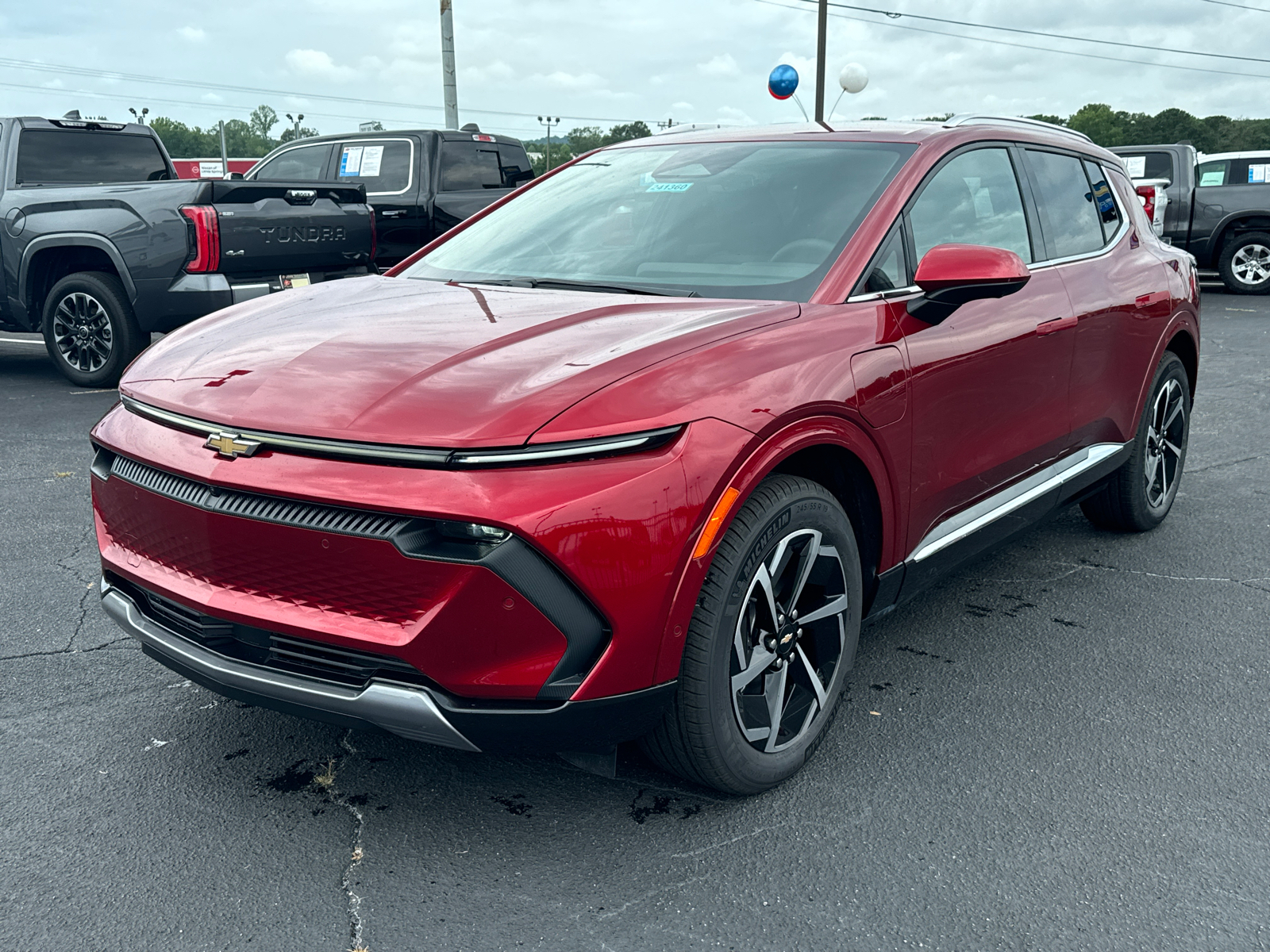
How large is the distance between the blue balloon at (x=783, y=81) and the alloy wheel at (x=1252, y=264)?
7.64 m

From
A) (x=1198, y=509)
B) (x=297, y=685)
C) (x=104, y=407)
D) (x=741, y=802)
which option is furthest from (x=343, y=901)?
(x=104, y=407)

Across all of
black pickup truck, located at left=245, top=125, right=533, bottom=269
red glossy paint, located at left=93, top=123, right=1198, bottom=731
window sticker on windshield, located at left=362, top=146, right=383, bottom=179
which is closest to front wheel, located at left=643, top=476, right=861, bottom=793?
red glossy paint, located at left=93, top=123, right=1198, bottom=731

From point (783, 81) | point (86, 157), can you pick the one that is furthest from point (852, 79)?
point (86, 157)

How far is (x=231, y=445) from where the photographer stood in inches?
94.8

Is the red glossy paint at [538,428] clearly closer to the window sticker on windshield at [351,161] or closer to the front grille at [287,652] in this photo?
the front grille at [287,652]

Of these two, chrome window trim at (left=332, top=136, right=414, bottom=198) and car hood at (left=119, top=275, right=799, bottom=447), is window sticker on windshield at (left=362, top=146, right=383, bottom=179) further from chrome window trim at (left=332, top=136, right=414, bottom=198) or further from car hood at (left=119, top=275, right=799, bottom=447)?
car hood at (left=119, top=275, right=799, bottom=447)

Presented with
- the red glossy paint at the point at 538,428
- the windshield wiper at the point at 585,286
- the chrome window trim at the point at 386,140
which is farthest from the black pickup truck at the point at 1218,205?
the windshield wiper at the point at 585,286

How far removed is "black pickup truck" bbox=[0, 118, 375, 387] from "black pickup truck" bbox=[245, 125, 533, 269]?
2.21 metres

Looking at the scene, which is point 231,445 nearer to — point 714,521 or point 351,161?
point 714,521

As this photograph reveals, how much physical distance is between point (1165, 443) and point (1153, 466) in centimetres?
18

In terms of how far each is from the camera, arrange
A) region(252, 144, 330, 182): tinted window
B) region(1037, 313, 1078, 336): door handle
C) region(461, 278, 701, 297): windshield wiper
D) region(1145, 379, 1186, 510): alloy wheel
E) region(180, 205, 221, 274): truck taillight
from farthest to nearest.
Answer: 1. region(252, 144, 330, 182): tinted window
2. region(180, 205, 221, 274): truck taillight
3. region(1145, 379, 1186, 510): alloy wheel
4. region(1037, 313, 1078, 336): door handle
5. region(461, 278, 701, 297): windshield wiper

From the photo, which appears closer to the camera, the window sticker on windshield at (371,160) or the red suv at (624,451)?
the red suv at (624,451)

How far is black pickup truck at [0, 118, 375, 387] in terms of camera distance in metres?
7.73

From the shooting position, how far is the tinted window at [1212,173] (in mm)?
15453
